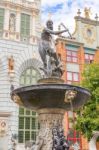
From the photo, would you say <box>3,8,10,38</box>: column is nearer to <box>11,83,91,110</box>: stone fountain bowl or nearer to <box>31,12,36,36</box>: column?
<box>31,12,36,36</box>: column

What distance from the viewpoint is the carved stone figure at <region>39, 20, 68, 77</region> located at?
12.2 m

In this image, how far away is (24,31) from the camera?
33.8m

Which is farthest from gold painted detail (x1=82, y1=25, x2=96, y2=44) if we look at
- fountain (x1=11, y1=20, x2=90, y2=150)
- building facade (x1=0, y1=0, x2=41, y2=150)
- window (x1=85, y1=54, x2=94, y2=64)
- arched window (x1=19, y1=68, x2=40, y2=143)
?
fountain (x1=11, y1=20, x2=90, y2=150)

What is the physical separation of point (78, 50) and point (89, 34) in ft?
9.49

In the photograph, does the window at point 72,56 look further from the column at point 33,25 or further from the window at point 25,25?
Result: the window at point 25,25

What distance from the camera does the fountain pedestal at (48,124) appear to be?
38.1 ft

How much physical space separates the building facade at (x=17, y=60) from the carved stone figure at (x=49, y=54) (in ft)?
58.3

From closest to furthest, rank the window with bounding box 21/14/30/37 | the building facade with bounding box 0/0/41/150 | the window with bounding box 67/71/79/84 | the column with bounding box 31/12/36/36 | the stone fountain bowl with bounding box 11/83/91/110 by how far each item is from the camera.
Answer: the stone fountain bowl with bounding box 11/83/91/110 → the building facade with bounding box 0/0/41/150 → the window with bounding box 21/14/30/37 → the column with bounding box 31/12/36/36 → the window with bounding box 67/71/79/84

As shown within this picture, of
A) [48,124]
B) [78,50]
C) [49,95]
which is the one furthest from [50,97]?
[78,50]

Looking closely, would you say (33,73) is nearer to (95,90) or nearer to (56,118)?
(95,90)

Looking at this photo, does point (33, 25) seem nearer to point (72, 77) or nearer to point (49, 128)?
point (72, 77)

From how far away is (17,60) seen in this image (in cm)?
3181

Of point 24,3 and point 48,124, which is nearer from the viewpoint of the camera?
point 48,124

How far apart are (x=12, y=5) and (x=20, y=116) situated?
37.8 ft
